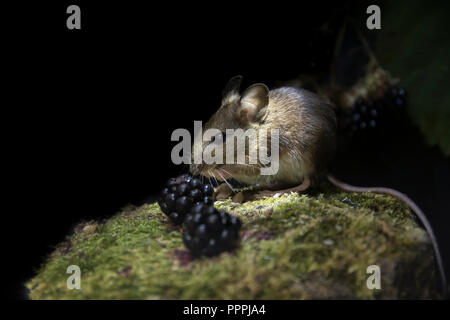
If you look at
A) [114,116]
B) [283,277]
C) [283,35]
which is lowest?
[283,277]

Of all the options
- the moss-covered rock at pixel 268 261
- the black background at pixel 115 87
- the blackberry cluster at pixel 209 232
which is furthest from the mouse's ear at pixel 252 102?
the blackberry cluster at pixel 209 232

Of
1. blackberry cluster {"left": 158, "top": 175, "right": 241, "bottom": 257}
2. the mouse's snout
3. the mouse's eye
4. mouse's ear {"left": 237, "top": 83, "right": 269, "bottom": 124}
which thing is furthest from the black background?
blackberry cluster {"left": 158, "top": 175, "right": 241, "bottom": 257}

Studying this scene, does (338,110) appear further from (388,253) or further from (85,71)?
(85,71)

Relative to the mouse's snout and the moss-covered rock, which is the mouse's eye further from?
the moss-covered rock

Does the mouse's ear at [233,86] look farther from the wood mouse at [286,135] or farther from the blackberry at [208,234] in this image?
the blackberry at [208,234]

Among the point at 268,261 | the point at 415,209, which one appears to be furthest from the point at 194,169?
the point at 415,209

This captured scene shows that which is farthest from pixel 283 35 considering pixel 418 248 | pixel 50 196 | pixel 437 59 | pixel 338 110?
pixel 50 196
